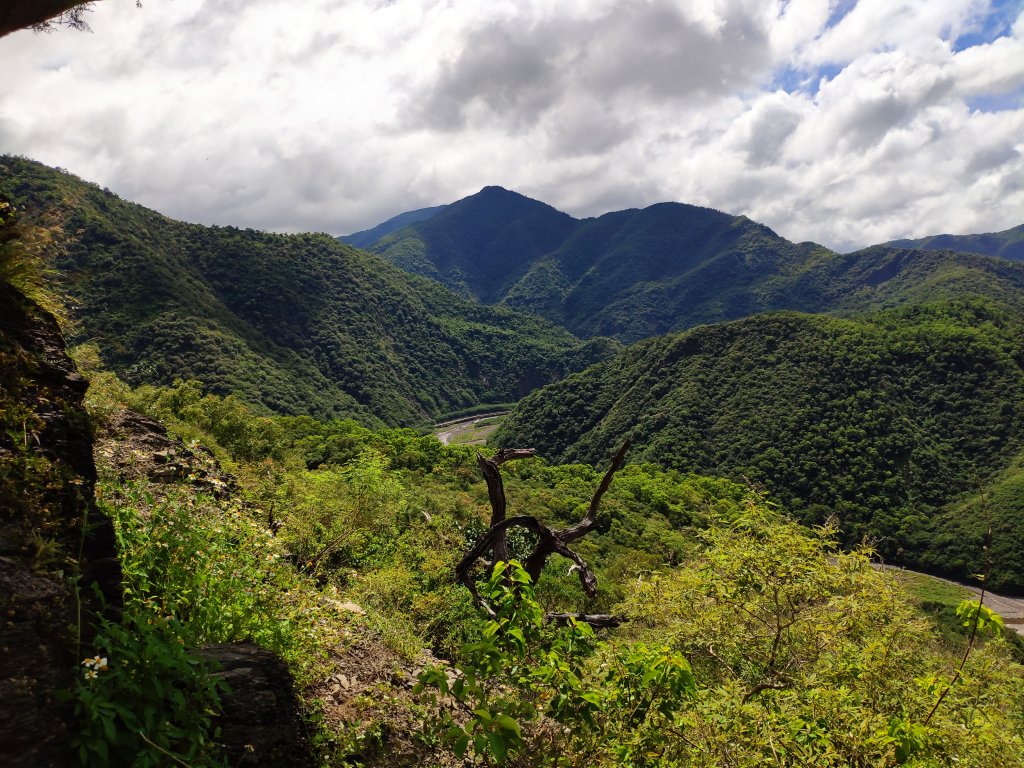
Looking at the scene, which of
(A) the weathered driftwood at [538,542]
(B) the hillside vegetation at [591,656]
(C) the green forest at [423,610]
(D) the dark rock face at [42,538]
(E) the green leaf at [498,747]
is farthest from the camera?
Answer: (A) the weathered driftwood at [538,542]

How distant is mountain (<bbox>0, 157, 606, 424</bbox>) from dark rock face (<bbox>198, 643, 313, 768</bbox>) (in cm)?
5855

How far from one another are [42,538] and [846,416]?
103 metres

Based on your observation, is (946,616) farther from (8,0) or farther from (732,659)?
(8,0)

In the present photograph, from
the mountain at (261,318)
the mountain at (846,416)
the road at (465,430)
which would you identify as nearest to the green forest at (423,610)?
the mountain at (261,318)

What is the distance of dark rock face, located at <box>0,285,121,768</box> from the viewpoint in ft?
9.11

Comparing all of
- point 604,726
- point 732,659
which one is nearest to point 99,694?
point 604,726

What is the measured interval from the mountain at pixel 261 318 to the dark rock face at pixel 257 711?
58.6 m

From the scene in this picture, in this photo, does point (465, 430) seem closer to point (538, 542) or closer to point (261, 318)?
point (261, 318)

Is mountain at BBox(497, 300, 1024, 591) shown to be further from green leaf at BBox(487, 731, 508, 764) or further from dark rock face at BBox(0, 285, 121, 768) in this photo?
dark rock face at BBox(0, 285, 121, 768)

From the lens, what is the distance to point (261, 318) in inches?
5246

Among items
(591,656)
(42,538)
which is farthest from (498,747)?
(591,656)

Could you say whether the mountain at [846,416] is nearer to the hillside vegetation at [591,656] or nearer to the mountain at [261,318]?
the mountain at [261,318]

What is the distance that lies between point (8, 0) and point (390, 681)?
282 inches

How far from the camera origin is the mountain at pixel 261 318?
288ft
